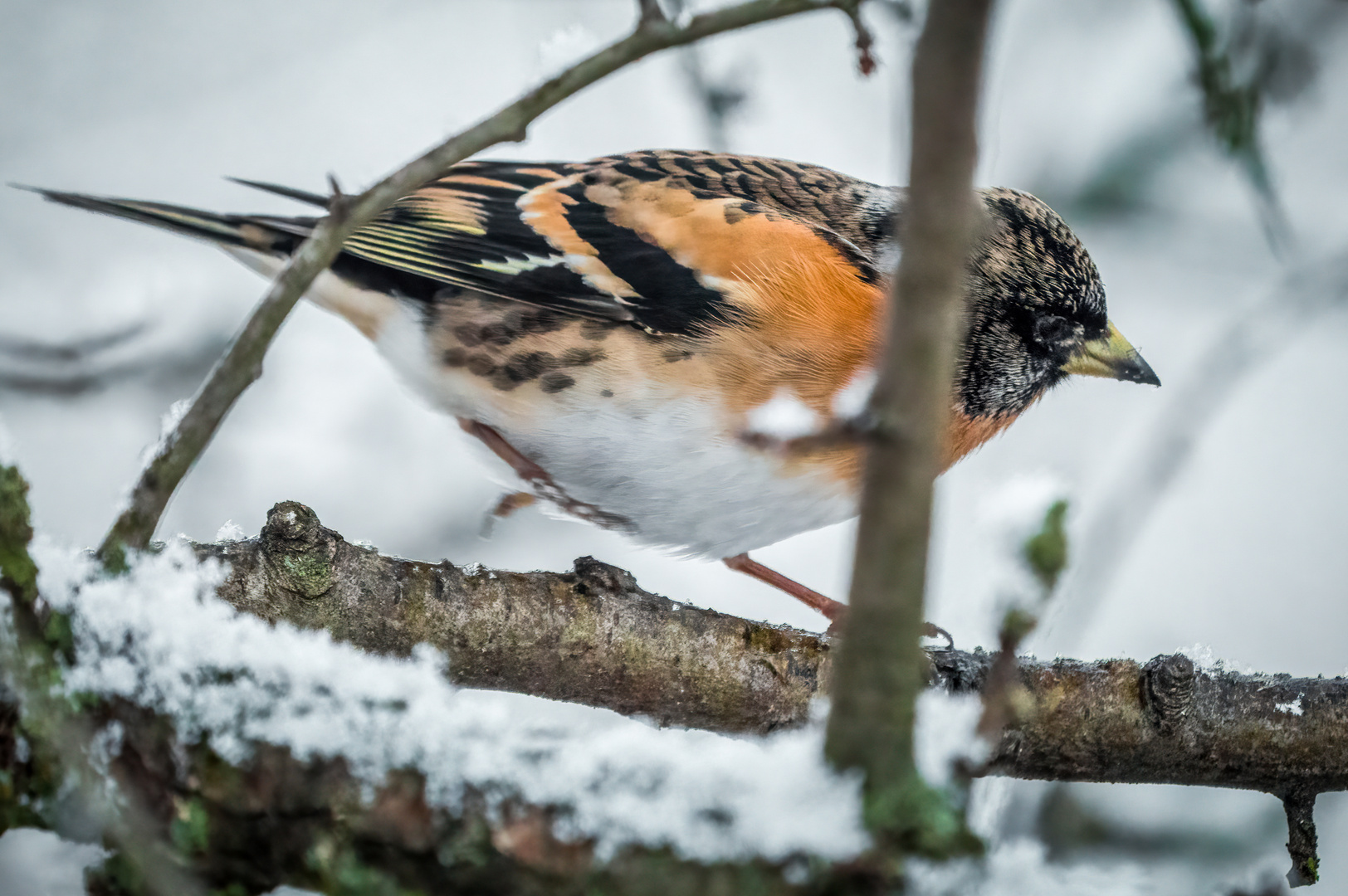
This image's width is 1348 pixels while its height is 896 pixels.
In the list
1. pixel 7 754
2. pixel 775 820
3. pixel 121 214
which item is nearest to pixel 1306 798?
pixel 775 820

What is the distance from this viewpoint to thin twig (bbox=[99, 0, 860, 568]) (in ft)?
3.03

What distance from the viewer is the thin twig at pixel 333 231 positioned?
0.92 metres

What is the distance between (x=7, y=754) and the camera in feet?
3.10

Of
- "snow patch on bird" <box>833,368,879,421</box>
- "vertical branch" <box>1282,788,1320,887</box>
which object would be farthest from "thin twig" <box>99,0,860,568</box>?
"vertical branch" <box>1282,788,1320,887</box>

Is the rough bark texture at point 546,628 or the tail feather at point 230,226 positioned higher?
the tail feather at point 230,226

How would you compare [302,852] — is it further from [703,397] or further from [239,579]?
[703,397]

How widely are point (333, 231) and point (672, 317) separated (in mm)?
862

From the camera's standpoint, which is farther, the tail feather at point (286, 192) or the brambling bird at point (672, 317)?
the tail feather at point (286, 192)

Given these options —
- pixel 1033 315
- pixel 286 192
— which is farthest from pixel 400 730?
pixel 1033 315

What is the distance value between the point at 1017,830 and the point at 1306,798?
48 centimetres

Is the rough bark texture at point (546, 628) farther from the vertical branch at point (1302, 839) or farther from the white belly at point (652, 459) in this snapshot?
the vertical branch at point (1302, 839)

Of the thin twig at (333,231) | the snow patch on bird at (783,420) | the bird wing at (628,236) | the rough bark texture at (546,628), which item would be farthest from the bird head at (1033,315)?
the thin twig at (333,231)

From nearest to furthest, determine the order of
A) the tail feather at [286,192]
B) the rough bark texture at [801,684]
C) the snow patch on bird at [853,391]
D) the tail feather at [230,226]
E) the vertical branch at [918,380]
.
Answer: the vertical branch at [918,380], the rough bark texture at [801,684], the snow patch on bird at [853,391], the tail feather at [230,226], the tail feather at [286,192]

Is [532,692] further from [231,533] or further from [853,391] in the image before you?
[853,391]
